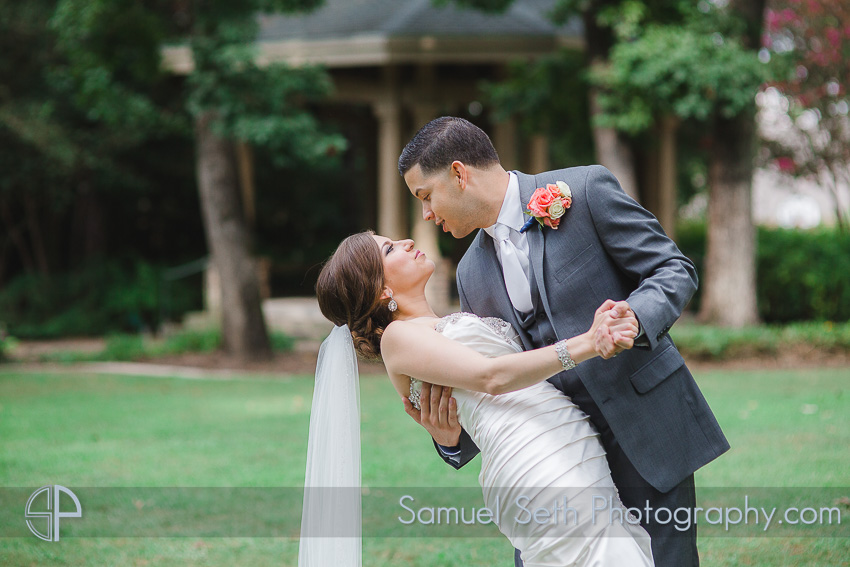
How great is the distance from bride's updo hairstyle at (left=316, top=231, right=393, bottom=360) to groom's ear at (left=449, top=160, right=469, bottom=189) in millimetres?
427

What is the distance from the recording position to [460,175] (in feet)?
10.3

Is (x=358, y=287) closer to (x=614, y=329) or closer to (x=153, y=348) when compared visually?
(x=614, y=329)

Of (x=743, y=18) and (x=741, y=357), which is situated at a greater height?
(x=743, y=18)

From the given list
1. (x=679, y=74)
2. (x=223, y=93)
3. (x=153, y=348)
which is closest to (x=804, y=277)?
(x=679, y=74)

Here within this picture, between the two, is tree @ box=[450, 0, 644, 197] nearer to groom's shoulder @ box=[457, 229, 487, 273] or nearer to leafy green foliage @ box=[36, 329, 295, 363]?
leafy green foliage @ box=[36, 329, 295, 363]

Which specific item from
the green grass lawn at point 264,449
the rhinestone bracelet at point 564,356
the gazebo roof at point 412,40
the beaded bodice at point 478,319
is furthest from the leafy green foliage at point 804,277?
the rhinestone bracelet at point 564,356

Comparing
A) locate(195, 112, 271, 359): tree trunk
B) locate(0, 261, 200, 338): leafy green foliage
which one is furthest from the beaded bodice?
locate(0, 261, 200, 338): leafy green foliage

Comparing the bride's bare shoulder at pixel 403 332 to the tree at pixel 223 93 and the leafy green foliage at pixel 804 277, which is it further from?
the leafy green foliage at pixel 804 277

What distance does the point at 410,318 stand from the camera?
3.35m

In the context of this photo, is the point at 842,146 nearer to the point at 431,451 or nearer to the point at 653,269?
the point at 431,451

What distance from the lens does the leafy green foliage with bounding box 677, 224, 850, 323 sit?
48.6 ft

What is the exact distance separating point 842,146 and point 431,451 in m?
15.0

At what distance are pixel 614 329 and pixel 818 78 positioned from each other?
17754 mm

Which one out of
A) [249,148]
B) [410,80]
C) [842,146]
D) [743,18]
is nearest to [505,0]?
[743,18]
